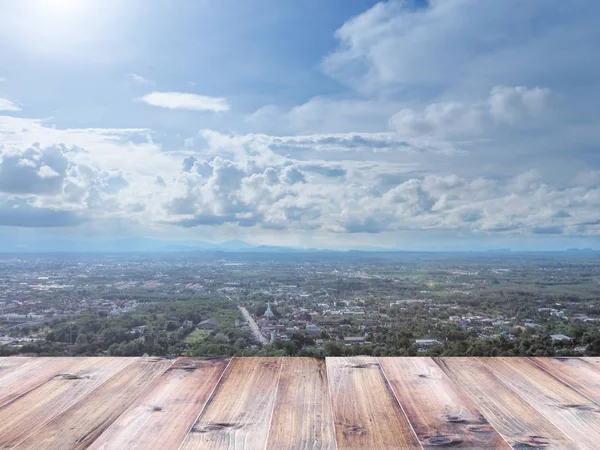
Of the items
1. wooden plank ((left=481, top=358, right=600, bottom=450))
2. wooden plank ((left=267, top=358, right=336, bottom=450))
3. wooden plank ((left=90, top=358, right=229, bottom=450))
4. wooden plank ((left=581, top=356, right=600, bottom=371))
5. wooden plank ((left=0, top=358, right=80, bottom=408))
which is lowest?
wooden plank ((left=0, top=358, right=80, bottom=408))

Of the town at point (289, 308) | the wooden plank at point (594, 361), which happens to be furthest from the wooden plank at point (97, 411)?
the town at point (289, 308)

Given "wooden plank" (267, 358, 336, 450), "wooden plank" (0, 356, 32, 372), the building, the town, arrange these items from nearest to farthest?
"wooden plank" (267, 358, 336, 450) → "wooden plank" (0, 356, 32, 372) → the town → the building

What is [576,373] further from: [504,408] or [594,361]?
[504,408]

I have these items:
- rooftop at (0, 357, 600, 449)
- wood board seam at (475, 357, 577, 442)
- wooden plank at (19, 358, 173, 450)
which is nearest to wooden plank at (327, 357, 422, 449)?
rooftop at (0, 357, 600, 449)

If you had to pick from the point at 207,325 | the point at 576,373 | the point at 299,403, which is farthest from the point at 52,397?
the point at 207,325

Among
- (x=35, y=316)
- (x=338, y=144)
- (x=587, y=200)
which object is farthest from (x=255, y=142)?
(x=587, y=200)

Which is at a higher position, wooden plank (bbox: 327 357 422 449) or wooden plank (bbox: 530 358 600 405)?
wooden plank (bbox: 530 358 600 405)

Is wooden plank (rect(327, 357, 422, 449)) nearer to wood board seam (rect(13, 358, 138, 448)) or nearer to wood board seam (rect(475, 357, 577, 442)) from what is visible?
wood board seam (rect(475, 357, 577, 442))
